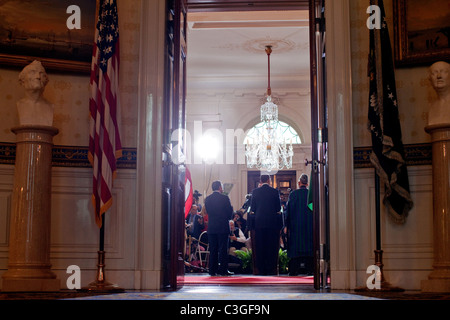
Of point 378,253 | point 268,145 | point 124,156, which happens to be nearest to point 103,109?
point 124,156

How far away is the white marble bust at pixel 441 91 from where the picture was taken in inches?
233

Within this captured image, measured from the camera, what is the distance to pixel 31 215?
230 inches

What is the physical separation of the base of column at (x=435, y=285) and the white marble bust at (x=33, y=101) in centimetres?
376

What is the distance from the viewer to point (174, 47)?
22.0 ft

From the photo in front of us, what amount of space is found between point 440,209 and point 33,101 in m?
3.85

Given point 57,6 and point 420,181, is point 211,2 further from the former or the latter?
point 420,181

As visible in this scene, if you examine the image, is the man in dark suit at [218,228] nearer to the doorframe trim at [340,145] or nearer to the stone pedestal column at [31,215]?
the doorframe trim at [340,145]

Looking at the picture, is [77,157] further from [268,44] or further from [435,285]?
[268,44]

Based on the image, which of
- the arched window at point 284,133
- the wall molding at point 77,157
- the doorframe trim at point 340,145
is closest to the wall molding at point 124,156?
the wall molding at point 77,157

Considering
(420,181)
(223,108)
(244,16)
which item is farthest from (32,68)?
(223,108)

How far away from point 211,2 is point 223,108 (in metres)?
10.4

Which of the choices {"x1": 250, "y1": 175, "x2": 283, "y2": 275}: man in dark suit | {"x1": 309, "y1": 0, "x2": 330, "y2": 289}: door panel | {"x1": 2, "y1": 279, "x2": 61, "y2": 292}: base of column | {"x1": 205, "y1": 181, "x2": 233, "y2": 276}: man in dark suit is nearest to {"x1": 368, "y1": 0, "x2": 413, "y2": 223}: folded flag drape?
{"x1": 309, "y1": 0, "x2": 330, "y2": 289}: door panel

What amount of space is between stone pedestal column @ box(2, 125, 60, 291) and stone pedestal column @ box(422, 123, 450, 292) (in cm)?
341

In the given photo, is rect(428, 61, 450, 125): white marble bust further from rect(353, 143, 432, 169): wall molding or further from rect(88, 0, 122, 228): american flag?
rect(88, 0, 122, 228): american flag
